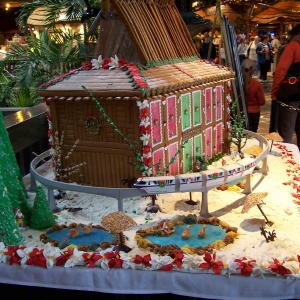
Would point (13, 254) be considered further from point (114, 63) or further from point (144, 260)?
point (114, 63)

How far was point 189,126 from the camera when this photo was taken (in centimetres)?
505

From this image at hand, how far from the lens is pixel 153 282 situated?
2.95m

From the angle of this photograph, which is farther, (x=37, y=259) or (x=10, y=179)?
(x=10, y=179)

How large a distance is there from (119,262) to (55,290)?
0.55 metres

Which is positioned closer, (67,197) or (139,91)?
(139,91)

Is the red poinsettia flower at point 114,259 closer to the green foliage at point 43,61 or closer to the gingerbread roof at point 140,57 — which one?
the gingerbread roof at point 140,57

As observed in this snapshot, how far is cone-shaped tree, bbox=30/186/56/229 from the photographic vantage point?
3.67 meters

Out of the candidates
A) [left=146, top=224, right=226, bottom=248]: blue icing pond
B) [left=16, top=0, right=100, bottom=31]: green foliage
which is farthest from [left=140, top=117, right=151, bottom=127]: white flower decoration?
[left=16, top=0, right=100, bottom=31]: green foliage

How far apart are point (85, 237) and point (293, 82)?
444 centimetres

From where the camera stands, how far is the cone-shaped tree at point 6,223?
128 inches

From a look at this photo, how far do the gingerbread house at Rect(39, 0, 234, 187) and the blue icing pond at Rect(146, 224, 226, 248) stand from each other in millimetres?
864

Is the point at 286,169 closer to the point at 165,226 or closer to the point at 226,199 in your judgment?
the point at 226,199

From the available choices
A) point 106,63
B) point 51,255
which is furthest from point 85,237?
point 106,63

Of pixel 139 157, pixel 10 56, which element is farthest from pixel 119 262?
pixel 10 56
